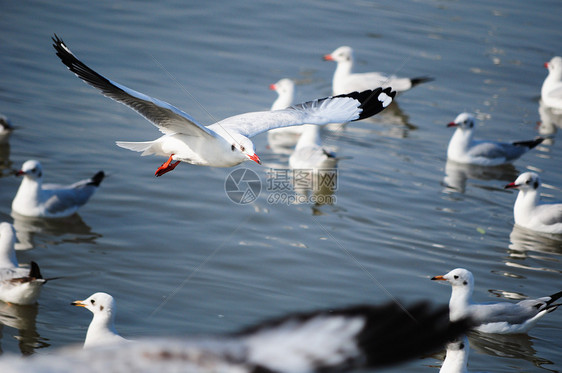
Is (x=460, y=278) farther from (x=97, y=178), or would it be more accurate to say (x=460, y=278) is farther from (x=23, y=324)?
(x=97, y=178)

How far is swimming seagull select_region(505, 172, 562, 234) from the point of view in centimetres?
934

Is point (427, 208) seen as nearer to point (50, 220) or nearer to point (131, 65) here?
point (50, 220)

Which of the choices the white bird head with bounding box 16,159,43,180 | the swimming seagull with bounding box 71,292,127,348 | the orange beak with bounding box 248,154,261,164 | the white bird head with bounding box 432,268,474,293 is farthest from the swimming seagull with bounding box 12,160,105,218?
the white bird head with bounding box 432,268,474,293

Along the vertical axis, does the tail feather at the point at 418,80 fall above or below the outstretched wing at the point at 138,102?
above

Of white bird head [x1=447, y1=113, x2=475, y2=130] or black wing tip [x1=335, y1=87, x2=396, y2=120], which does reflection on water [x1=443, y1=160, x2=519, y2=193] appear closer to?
white bird head [x1=447, y1=113, x2=475, y2=130]

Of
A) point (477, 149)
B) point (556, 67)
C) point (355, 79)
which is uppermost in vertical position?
point (556, 67)

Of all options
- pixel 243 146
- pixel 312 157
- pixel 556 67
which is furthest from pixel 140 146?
pixel 556 67

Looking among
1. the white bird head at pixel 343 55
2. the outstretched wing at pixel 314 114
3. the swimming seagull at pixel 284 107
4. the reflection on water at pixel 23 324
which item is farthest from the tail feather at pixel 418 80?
the reflection on water at pixel 23 324

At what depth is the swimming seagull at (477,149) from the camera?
11.1 m

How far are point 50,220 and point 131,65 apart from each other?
4752mm

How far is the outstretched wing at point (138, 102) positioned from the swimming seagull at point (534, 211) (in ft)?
15.8

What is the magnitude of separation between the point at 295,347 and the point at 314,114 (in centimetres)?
510

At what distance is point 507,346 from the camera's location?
22.9 ft

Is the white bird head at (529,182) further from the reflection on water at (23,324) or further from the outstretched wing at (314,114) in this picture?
the reflection on water at (23,324)
